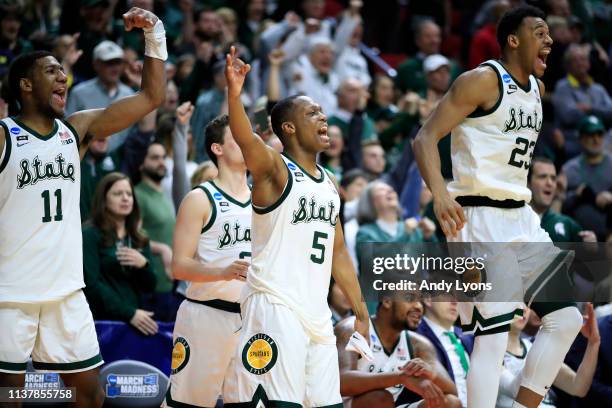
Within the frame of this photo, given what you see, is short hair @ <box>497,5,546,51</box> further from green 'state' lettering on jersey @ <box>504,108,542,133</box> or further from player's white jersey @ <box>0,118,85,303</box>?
player's white jersey @ <box>0,118,85,303</box>

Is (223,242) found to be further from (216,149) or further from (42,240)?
(42,240)

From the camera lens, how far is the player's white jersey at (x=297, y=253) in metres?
6.28

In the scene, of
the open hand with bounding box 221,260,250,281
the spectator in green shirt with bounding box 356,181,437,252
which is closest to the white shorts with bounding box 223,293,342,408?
the open hand with bounding box 221,260,250,281

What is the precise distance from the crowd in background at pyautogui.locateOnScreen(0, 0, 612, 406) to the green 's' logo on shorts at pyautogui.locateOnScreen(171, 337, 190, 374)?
4.03ft

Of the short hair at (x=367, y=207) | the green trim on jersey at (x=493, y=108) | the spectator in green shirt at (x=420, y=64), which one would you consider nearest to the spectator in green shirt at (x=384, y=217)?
the short hair at (x=367, y=207)

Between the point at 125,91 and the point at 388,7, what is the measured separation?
7.82 m

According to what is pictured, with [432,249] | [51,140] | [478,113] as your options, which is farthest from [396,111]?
[51,140]

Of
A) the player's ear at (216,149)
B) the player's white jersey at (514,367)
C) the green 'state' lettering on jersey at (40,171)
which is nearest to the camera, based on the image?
the green 'state' lettering on jersey at (40,171)

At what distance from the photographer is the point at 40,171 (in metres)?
6.33

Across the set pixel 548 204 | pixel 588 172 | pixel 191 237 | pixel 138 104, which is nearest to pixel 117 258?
pixel 191 237

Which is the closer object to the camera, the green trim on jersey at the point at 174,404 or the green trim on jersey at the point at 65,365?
the green trim on jersey at the point at 65,365

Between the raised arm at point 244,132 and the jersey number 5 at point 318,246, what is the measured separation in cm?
45

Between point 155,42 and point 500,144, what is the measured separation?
92.3 inches

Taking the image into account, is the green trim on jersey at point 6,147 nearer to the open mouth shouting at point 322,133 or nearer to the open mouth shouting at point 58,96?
the open mouth shouting at point 58,96
